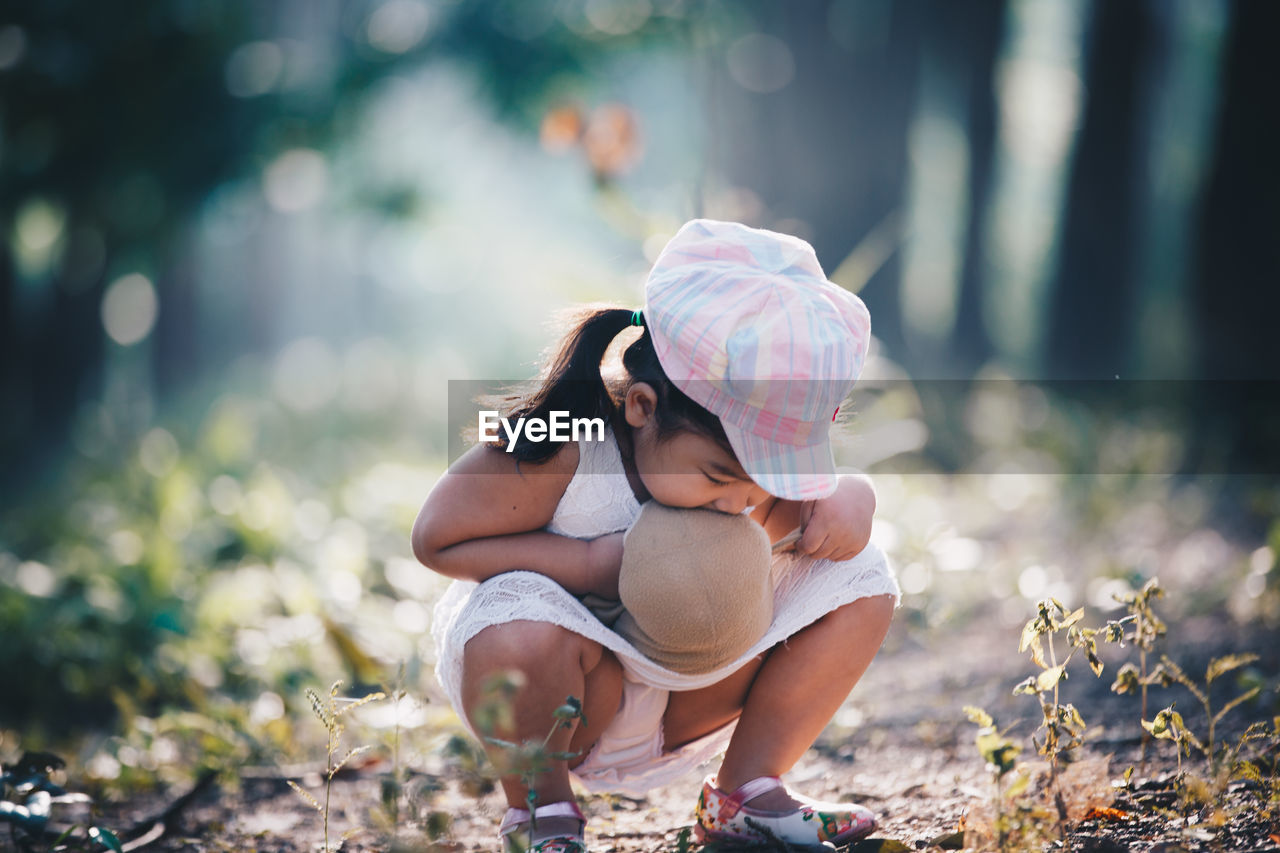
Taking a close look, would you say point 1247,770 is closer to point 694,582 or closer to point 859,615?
point 859,615

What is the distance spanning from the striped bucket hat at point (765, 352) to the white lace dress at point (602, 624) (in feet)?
0.80

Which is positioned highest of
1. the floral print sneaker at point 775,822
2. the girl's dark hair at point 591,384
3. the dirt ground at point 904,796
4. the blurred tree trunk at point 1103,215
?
the blurred tree trunk at point 1103,215

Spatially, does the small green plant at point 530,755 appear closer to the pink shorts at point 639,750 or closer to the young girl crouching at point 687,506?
the young girl crouching at point 687,506

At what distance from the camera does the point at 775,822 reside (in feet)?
5.33

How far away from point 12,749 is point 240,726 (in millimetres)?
668

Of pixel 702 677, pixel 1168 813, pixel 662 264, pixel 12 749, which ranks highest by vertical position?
pixel 662 264

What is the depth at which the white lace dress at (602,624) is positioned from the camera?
63.8 inches

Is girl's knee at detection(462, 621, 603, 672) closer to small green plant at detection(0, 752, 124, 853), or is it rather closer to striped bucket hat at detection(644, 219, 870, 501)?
striped bucket hat at detection(644, 219, 870, 501)

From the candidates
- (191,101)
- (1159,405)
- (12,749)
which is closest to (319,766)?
(12,749)

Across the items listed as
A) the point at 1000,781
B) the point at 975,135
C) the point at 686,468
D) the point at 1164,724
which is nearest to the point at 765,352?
the point at 686,468

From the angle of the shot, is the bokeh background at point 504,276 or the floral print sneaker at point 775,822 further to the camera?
the bokeh background at point 504,276

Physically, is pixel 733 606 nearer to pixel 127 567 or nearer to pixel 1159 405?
pixel 127 567

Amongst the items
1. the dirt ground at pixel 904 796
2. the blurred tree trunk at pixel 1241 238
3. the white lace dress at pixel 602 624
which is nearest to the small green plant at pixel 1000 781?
the dirt ground at pixel 904 796

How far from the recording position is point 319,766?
8.05 ft
